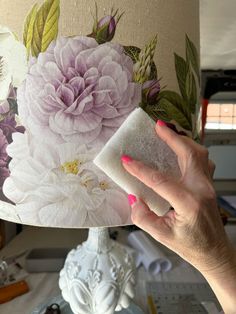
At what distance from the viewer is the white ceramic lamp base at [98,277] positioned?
0.58m

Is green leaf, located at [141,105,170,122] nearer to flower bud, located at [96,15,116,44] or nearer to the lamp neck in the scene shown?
flower bud, located at [96,15,116,44]

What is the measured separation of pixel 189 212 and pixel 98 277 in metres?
0.28

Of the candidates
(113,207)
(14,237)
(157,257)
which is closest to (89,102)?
(113,207)

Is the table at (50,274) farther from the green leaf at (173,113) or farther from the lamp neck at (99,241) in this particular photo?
the green leaf at (173,113)

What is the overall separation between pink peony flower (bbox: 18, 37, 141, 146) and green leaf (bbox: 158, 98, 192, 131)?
58 mm

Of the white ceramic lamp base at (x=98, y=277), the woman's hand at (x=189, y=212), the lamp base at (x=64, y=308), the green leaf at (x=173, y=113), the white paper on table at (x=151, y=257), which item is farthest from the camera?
the white paper on table at (x=151, y=257)

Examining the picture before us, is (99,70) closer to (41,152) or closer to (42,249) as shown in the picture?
(41,152)

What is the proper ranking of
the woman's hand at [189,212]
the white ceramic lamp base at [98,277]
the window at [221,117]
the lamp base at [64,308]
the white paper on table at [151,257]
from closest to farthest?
1. the woman's hand at [189,212]
2. the white ceramic lamp base at [98,277]
3. the lamp base at [64,308]
4. the white paper on table at [151,257]
5. the window at [221,117]

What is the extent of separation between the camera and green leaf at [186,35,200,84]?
1.64ft

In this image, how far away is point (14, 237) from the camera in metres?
1.16

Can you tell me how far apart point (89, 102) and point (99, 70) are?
4 centimetres

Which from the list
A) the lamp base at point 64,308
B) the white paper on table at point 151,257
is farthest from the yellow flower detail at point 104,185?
the white paper on table at point 151,257

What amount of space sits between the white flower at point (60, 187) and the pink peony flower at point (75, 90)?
0.06 feet

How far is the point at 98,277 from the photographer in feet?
1.92
